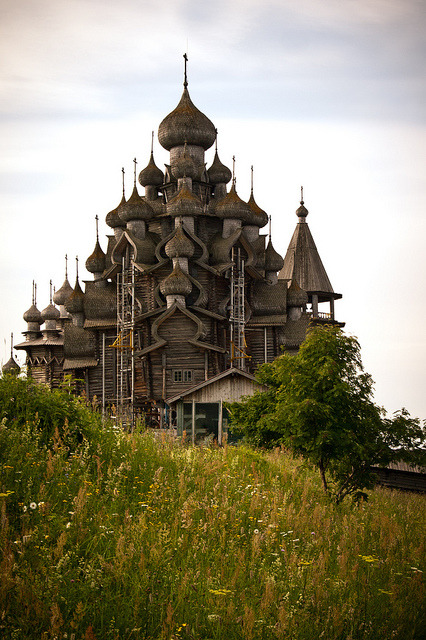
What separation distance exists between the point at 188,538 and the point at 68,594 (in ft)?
5.58

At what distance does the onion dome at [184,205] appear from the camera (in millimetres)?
35094

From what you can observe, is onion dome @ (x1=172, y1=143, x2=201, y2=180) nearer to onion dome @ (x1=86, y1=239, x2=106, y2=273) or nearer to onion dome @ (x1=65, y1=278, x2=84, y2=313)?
onion dome @ (x1=86, y1=239, x2=106, y2=273)

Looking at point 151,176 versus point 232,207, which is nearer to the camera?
point 232,207

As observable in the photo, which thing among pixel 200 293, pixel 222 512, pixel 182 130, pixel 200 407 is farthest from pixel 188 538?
pixel 182 130

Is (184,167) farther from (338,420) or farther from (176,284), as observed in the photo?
(338,420)

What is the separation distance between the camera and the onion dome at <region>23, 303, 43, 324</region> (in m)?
44.9

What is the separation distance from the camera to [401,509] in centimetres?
1225

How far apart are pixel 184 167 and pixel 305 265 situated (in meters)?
10.5

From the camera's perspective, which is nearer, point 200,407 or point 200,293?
point 200,407

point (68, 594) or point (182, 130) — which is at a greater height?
point (182, 130)

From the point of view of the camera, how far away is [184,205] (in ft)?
115

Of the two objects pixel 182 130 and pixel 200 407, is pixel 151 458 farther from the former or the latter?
pixel 182 130

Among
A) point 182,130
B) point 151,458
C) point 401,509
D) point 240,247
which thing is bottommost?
point 401,509

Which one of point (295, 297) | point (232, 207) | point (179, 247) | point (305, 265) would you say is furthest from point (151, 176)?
point (305, 265)
